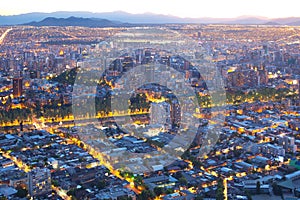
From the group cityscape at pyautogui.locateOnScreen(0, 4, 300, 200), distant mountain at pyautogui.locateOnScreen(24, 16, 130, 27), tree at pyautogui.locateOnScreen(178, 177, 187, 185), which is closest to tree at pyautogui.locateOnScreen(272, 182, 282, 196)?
cityscape at pyautogui.locateOnScreen(0, 4, 300, 200)

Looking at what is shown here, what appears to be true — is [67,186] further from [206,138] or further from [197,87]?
[197,87]

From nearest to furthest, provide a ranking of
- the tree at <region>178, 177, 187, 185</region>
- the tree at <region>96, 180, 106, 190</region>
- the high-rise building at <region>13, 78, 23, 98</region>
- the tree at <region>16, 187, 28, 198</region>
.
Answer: the tree at <region>16, 187, 28, 198</region> < the tree at <region>96, 180, 106, 190</region> < the tree at <region>178, 177, 187, 185</region> < the high-rise building at <region>13, 78, 23, 98</region>

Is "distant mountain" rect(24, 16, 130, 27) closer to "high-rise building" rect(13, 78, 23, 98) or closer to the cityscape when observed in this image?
the cityscape

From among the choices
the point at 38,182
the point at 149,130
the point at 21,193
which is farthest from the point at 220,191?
the point at 149,130

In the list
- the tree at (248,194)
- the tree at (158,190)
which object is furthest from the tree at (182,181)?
the tree at (248,194)

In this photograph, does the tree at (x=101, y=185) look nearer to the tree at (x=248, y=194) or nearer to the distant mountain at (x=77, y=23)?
the tree at (x=248, y=194)
